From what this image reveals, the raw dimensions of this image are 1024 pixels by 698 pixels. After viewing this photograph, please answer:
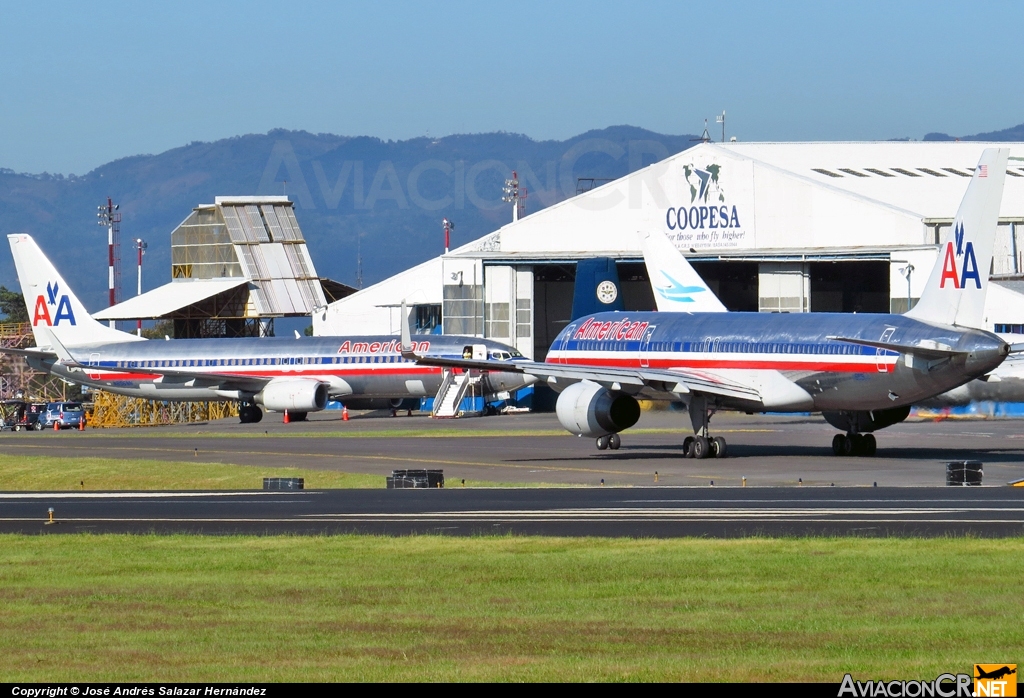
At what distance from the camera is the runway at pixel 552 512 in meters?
22.2

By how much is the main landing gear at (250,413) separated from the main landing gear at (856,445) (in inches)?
1713

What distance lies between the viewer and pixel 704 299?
6000cm

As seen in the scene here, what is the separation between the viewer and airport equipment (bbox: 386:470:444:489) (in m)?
33.9

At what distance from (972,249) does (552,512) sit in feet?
58.3

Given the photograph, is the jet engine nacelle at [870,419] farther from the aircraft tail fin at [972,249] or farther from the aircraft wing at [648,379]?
the aircraft tail fin at [972,249]

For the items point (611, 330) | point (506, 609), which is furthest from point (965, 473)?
point (506, 609)

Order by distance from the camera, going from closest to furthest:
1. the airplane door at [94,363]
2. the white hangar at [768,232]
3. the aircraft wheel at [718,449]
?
the aircraft wheel at [718,449], the white hangar at [768,232], the airplane door at [94,363]

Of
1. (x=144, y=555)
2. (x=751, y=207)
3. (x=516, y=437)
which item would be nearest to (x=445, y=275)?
(x=751, y=207)

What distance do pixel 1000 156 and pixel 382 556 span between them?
972 inches

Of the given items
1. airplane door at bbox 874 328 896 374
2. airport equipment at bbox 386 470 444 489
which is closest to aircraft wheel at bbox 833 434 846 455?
airplane door at bbox 874 328 896 374

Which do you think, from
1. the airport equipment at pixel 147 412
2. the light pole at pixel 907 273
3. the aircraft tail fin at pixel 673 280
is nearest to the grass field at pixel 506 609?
the aircraft tail fin at pixel 673 280

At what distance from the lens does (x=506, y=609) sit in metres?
14.6

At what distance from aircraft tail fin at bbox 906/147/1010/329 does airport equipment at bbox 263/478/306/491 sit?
690 inches

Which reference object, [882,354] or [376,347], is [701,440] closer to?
[882,354]
